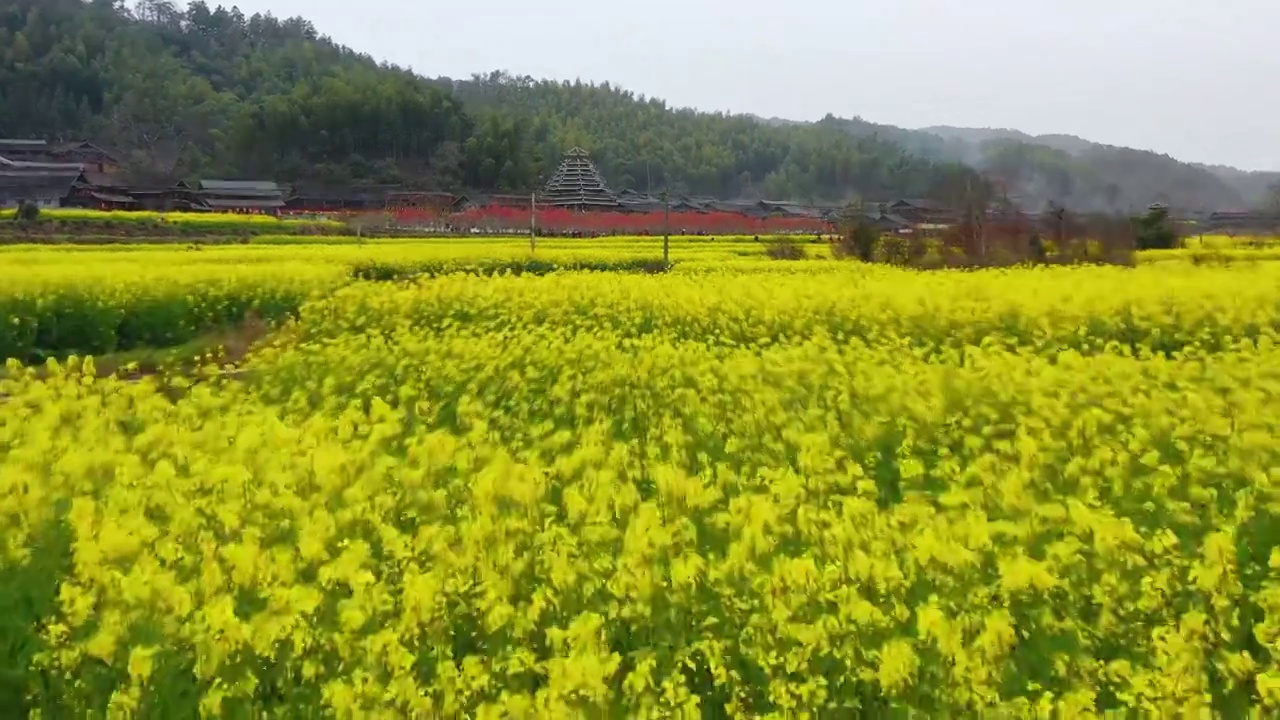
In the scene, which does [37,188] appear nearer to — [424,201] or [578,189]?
[424,201]

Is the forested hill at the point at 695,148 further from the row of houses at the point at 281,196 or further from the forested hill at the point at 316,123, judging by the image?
the row of houses at the point at 281,196

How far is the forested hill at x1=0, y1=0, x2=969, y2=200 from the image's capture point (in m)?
64.8

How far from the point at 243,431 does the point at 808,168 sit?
89673mm

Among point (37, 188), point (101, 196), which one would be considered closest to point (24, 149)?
point (37, 188)

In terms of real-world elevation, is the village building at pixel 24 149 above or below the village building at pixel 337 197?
above

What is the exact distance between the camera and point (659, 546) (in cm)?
414

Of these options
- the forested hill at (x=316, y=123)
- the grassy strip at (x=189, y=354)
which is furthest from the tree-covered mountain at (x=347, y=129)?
the grassy strip at (x=189, y=354)

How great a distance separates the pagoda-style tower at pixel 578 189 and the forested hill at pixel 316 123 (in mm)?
4740

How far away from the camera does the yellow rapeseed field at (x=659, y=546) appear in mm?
3367

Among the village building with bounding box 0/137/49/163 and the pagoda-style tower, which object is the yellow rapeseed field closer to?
the pagoda-style tower

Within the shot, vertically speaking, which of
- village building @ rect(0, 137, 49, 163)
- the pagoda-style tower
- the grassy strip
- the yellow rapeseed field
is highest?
village building @ rect(0, 137, 49, 163)

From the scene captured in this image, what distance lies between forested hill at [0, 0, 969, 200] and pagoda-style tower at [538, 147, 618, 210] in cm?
474

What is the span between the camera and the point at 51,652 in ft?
11.9

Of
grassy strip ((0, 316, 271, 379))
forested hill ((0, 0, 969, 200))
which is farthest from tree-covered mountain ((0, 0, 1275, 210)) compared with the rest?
grassy strip ((0, 316, 271, 379))
